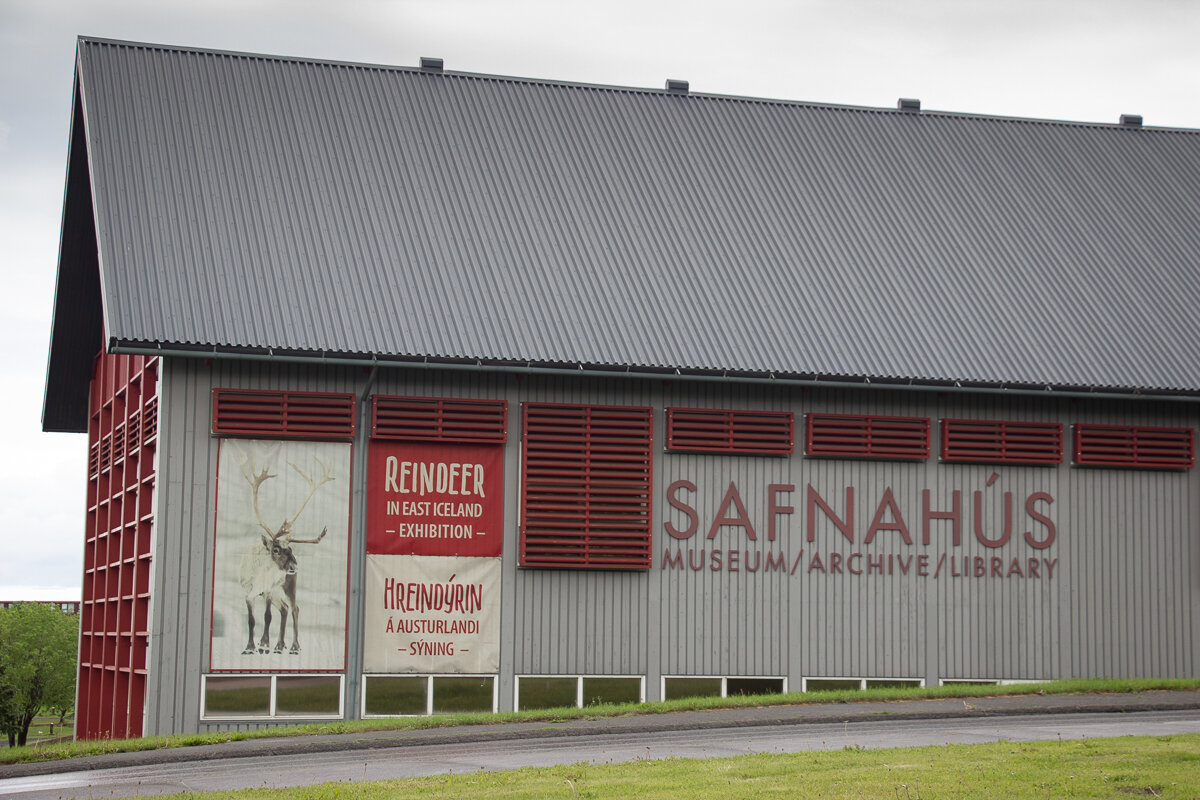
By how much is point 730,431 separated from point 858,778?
10520mm

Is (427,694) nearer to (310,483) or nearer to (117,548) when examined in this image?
(310,483)

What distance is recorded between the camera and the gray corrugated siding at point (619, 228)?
74.6 feet

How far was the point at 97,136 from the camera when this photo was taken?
24.2 metres

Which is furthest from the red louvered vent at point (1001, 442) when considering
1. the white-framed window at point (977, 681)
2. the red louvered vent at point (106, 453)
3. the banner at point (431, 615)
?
the red louvered vent at point (106, 453)

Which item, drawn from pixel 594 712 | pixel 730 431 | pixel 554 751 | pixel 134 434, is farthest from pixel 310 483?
pixel 554 751

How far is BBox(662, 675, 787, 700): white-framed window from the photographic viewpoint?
22.6 meters

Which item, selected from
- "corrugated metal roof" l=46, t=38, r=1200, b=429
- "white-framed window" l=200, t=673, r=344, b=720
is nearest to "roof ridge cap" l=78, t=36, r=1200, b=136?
"corrugated metal roof" l=46, t=38, r=1200, b=429

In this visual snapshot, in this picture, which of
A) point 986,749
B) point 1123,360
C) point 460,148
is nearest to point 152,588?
point 460,148

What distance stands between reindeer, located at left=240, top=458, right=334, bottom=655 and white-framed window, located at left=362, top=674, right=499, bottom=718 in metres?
1.32

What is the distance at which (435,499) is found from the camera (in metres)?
22.1

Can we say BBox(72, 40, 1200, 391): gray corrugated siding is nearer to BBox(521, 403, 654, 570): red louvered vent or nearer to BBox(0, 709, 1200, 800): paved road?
BBox(521, 403, 654, 570): red louvered vent

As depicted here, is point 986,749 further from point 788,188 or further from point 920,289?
point 788,188

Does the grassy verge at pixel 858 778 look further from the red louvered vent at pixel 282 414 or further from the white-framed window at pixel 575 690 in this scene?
the red louvered vent at pixel 282 414

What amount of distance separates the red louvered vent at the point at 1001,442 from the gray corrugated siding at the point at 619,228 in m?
0.88
